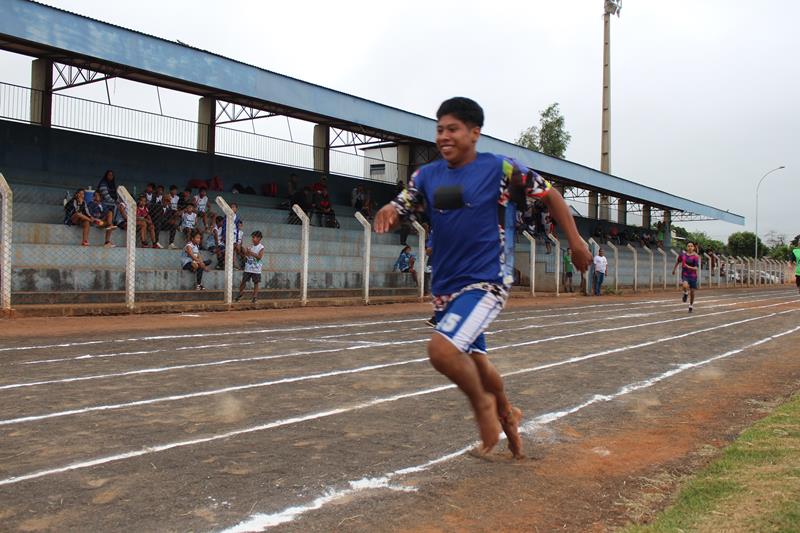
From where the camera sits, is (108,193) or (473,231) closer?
(473,231)

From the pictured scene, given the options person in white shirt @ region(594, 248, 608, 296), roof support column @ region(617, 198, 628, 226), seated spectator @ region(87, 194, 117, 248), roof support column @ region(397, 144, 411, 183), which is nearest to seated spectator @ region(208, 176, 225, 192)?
seated spectator @ region(87, 194, 117, 248)

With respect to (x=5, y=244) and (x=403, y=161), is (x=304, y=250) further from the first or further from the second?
(x=403, y=161)

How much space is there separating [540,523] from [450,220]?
1.61 metres

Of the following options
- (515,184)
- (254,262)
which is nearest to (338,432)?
(515,184)

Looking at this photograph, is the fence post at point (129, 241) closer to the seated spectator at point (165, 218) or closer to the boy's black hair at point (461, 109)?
the seated spectator at point (165, 218)

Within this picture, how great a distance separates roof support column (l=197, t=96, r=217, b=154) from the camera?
25.3m

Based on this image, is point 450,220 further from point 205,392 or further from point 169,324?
point 169,324

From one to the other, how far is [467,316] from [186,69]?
18715 millimetres

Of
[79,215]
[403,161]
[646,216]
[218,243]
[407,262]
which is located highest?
[403,161]

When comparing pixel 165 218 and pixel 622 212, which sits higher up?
pixel 622 212

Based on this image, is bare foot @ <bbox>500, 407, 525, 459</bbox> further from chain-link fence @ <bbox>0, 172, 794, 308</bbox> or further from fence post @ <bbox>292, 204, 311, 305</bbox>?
fence post @ <bbox>292, 204, 311, 305</bbox>

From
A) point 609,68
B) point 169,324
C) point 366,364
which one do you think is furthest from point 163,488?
point 609,68

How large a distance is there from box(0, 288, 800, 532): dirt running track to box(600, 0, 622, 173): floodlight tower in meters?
40.6

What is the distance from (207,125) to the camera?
25.5 metres
